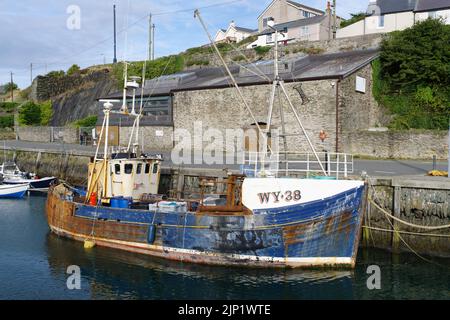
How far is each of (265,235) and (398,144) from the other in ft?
51.2

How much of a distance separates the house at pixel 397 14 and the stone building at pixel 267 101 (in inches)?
314

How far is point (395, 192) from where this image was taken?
1659 centimetres

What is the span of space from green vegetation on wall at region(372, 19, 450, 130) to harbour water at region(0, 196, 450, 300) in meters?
16.7

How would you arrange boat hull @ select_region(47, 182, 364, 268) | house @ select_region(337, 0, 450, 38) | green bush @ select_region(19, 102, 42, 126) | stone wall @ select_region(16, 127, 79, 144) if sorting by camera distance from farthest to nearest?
green bush @ select_region(19, 102, 42, 126) → stone wall @ select_region(16, 127, 79, 144) → house @ select_region(337, 0, 450, 38) → boat hull @ select_region(47, 182, 364, 268)

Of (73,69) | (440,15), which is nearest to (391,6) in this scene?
(440,15)

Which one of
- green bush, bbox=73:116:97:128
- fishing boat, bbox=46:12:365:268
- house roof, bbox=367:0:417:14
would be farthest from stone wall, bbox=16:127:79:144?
fishing boat, bbox=46:12:365:268

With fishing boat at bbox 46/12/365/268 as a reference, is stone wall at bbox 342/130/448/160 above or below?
above

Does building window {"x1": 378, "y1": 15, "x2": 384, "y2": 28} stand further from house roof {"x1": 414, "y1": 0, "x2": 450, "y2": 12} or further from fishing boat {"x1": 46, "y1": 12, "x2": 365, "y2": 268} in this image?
fishing boat {"x1": 46, "y1": 12, "x2": 365, "y2": 268}

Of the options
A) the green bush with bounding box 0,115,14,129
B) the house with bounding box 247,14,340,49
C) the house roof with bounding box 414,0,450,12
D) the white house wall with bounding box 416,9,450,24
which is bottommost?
the green bush with bounding box 0,115,14,129

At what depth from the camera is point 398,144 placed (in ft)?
89.8

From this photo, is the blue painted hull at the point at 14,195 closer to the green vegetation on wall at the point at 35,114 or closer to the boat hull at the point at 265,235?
the boat hull at the point at 265,235

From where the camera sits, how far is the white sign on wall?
3066cm

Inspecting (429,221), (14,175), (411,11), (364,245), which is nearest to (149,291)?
(364,245)
